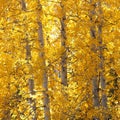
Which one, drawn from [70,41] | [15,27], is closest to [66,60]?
[70,41]

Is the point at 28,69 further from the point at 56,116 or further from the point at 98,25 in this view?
the point at 98,25

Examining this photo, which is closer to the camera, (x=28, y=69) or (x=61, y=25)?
(x=28, y=69)

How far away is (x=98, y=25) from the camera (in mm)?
10531

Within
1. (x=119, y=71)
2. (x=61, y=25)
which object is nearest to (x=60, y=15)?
(x=61, y=25)

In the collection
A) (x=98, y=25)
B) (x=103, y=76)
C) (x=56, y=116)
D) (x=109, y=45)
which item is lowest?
(x=56, y=116)

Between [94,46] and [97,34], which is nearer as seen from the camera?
[94,46]

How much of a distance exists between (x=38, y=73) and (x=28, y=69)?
0.33m

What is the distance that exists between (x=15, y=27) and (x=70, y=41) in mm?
1933

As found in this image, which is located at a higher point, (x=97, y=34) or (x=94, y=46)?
(x=97, y=34)

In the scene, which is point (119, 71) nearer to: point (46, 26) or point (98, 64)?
point (98, 64)

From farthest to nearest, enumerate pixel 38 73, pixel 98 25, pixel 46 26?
pixel 46 26 → pixel 98 25 → pixel 38 73

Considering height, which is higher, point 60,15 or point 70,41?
point 60,15

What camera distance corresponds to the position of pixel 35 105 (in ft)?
34.8

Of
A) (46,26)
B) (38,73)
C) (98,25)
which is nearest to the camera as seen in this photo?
(38,73)
